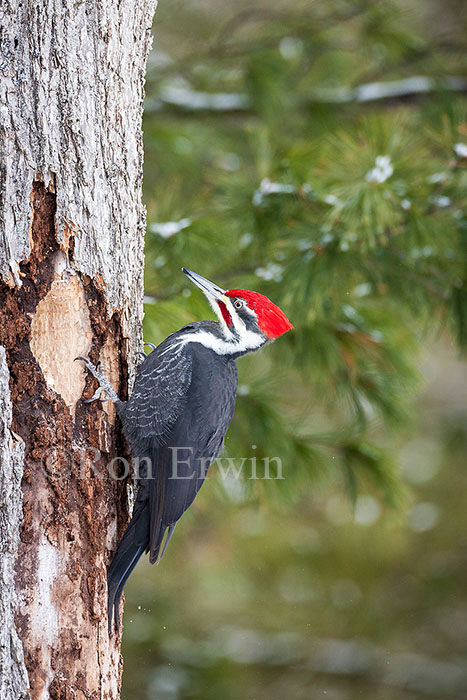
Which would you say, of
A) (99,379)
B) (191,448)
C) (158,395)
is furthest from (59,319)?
(191,448)

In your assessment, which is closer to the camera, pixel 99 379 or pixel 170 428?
pixel 99 379

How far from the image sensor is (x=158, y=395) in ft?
6.31

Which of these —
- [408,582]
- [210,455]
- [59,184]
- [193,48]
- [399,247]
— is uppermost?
[193,48]

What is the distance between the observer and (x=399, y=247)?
2.63 m

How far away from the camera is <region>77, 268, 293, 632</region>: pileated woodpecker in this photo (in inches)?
70.1

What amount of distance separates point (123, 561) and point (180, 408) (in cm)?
43

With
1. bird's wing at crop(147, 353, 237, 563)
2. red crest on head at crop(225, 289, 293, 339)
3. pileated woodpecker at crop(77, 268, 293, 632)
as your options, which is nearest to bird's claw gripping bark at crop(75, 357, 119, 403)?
pileated woodpecker at crop(77, 268, 293, 632)

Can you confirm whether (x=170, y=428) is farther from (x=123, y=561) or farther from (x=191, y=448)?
(x=123, y=561)

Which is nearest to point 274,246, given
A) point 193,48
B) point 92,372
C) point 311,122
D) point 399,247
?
point 399,247

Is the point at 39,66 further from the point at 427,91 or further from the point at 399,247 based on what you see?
the point at 427,91

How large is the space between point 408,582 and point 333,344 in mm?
2558

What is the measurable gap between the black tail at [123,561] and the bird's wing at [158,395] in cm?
21

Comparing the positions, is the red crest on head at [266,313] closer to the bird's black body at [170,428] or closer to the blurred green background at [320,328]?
the bird's black body at [170,428]

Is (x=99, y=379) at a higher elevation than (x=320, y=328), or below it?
below
